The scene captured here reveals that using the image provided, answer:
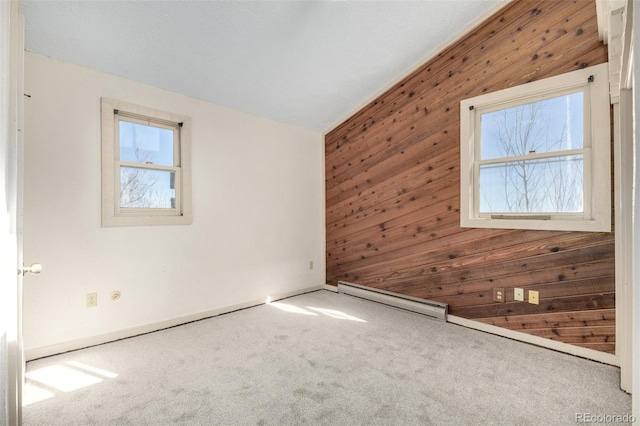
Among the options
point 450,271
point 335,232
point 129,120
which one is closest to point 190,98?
point 129,120

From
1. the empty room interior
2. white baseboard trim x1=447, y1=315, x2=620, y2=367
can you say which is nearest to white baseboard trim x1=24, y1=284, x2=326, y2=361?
the empty room interior

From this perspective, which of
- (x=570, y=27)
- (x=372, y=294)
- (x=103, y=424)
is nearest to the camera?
(x=103, y=424)

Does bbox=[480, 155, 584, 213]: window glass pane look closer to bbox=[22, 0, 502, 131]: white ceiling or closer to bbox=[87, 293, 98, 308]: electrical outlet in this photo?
bbox=[22, 0, 502, 131]: white ceiling

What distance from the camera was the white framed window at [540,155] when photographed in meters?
2.15

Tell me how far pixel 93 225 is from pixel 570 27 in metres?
4.13

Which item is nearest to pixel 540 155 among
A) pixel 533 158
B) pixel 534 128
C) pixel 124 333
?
pixel 533 158

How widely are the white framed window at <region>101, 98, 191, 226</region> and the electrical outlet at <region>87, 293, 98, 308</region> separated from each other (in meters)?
0.60

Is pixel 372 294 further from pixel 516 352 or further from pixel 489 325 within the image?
pixel 516 352

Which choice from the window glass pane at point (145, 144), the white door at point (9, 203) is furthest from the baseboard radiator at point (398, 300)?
the white door at point (9, 203)

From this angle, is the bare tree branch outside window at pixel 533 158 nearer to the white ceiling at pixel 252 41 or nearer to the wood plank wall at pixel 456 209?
the wood plank wall at pixel 456 209

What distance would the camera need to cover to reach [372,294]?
3475 millimetres

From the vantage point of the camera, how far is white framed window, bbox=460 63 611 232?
7.07 feet

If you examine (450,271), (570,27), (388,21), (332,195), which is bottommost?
(450,271)

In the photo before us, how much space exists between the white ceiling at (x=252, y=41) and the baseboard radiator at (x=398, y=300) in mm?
2416
